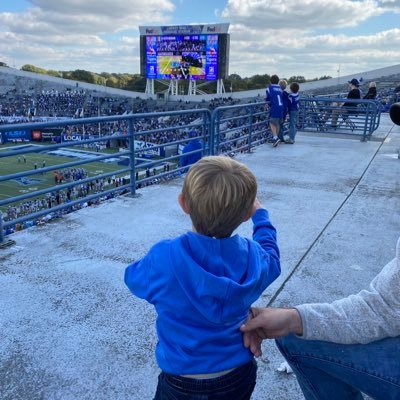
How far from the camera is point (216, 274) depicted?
1271mm

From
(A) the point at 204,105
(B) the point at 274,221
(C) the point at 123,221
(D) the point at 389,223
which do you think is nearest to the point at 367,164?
(D) the point at 389,223

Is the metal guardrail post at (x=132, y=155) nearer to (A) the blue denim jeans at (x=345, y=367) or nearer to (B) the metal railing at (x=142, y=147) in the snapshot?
(B) the metal railing at (x=142, y=147)

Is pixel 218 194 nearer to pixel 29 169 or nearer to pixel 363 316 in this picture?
pixel 363 316

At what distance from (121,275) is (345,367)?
84.5 inches

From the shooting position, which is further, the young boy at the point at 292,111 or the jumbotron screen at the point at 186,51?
the jumbotron screen at the point at 186,51

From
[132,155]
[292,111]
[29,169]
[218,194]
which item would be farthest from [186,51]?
[218,194]

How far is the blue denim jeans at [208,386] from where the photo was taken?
1.34 metres

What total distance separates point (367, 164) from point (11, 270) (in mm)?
6500

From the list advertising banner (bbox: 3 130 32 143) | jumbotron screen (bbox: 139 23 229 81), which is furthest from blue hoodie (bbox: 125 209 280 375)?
jumbotron screen (bbox: 139 23 229 81)

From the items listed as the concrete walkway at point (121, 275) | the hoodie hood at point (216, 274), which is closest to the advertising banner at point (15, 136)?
the concrete walkway at point (121, 275)

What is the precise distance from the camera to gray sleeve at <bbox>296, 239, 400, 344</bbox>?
1.31 meters

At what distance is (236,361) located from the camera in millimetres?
1371

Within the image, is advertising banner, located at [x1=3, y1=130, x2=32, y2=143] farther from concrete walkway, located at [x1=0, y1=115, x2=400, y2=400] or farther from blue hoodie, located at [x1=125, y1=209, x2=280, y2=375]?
blue hoodie, located at [x1=125, y1=209, x2=280, y2=375]

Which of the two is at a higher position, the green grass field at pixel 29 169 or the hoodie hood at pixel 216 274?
the hoodie hood at pixel 216 274
